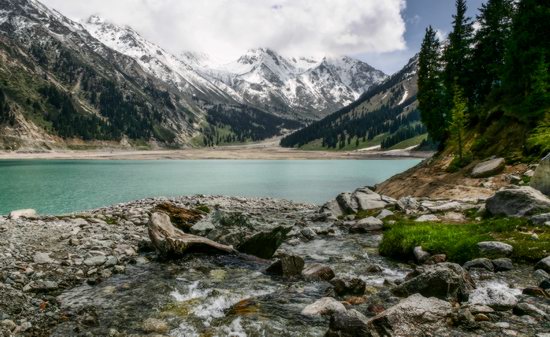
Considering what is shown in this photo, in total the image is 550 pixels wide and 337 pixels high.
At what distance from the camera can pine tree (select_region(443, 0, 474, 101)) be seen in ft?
214

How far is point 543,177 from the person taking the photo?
83.5 feet

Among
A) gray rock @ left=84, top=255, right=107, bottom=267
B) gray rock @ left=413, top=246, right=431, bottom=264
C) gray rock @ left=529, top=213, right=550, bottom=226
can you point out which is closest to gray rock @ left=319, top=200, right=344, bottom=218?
gray rock @ left=413, top=246, right=431, bottom=264

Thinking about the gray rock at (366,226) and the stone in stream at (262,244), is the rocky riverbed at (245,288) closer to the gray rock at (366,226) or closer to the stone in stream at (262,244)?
the stone in stream at (262,244)

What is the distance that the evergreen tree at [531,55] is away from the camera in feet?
142

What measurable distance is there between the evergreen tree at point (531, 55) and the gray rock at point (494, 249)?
32.2 m

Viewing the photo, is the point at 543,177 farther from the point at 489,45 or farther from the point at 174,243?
the point at 489,45

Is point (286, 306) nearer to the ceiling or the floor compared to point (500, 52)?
nearer to the floor

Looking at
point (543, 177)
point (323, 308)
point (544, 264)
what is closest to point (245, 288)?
point (323, 308)

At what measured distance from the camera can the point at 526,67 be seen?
4644 centimetres

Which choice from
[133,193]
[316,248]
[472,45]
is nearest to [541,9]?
[472,45]

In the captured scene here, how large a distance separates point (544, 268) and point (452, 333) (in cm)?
743

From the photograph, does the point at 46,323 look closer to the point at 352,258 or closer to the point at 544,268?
the point at 352,258

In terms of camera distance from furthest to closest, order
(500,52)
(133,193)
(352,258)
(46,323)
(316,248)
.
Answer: (133,193) → (500,52) → (316,248) → (352,258) → (46,323)

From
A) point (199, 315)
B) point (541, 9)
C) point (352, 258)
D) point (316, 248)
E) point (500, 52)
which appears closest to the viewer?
point (199, 315)
